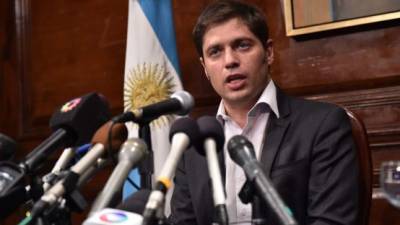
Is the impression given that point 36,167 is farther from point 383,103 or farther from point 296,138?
point 383,103

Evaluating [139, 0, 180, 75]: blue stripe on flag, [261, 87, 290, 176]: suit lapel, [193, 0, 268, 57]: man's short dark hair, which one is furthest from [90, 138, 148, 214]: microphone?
[139, 0, 180, 75]: blue stripe on flag

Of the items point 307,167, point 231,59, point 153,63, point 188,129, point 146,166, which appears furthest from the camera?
point 153,63

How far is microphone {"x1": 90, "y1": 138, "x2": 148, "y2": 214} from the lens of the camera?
937mm

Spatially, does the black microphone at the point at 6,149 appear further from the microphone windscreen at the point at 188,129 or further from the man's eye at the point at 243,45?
the man's eye at the point at 243,45

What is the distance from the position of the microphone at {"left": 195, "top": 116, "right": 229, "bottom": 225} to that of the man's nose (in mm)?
757

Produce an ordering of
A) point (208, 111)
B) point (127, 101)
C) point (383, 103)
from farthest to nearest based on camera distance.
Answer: point (208, 111)
point (127, 101)
point (383, 103)

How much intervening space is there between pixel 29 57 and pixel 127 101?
121 centimetres

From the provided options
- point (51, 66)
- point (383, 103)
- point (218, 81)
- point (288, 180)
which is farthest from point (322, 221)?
point (51, 66)

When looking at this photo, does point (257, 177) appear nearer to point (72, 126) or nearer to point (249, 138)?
point (72, 126)

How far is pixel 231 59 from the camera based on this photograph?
71.1 inches

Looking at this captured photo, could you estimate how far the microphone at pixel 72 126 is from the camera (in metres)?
1.04

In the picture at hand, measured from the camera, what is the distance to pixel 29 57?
3.44 metres

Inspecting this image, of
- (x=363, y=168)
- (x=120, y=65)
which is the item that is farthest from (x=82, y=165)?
(x=120, y=65)

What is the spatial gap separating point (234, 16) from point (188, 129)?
939 mm
